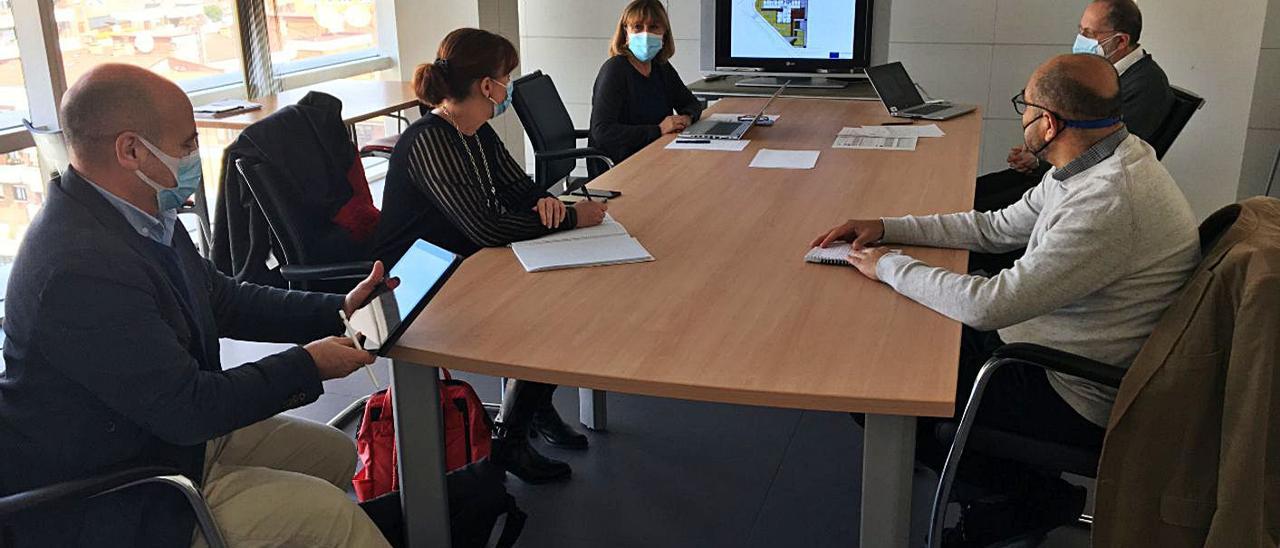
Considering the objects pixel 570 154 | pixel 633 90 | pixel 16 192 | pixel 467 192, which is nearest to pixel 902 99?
pixel 633 90

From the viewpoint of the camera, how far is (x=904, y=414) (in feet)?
5.55

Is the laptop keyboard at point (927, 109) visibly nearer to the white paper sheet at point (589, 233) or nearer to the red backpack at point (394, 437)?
the white paper sheet at point (589, 233)

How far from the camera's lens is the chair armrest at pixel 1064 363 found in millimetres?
1962

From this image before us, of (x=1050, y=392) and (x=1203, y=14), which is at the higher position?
(x=1203, y=14)

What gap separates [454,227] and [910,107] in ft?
8.29

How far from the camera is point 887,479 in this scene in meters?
1.79

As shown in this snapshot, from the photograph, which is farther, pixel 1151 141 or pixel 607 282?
pixel 1151 141

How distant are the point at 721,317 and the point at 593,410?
115cm

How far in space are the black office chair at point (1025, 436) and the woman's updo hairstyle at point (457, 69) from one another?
1411mm

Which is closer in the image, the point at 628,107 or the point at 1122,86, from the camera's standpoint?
the point at 1122,86

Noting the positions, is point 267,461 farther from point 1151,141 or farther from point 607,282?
point 1151,141

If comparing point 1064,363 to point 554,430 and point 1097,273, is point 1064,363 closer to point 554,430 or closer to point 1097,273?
point 1097,273

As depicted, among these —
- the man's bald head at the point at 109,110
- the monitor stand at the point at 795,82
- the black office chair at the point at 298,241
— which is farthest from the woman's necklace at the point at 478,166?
Answer: the monitor stand at the point at 795,82

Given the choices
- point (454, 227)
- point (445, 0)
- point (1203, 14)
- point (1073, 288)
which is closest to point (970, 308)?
point (1073, 288)
